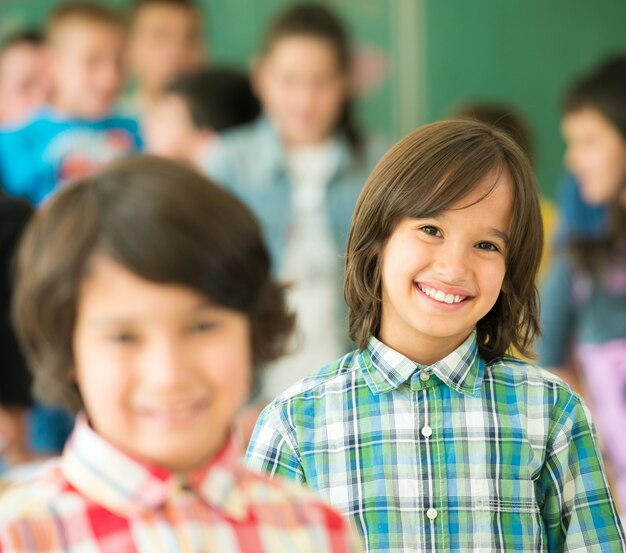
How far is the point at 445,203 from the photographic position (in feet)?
3.35

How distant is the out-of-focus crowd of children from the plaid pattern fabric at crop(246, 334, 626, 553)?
0.16m

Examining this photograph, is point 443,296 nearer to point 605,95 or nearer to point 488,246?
point 488,246

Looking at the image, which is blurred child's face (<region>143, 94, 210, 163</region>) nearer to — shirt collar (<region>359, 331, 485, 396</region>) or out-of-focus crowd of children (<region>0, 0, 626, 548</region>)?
out-of-focus crowd of children (<region>0, 0, 626, 548</region>)

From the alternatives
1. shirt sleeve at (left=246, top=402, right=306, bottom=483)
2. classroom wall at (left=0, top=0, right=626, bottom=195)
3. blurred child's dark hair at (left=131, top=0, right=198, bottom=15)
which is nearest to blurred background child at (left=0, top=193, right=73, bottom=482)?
shirt sleeve at (left=246, top=402, right=306, bottom=483)

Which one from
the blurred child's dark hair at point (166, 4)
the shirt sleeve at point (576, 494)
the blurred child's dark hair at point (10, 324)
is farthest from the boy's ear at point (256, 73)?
the shirt sleeve at point (576, 494)

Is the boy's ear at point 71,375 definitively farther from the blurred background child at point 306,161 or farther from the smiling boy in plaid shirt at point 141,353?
the blurred background child at point 306,161

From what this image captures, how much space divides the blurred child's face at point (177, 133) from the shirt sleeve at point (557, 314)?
1.11 meters

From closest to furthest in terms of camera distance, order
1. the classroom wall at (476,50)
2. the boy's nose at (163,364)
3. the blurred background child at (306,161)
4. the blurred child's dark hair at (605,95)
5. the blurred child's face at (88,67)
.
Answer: the boy's nose at (163,364)
the blurred child's dark hair at (605,95)
the blurred background child at (306,161)
the blurred child's face at (88,67)
the classroom wall at (476,50)

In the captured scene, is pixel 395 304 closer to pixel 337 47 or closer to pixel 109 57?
pixel 337 47

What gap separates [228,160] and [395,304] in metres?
1.53

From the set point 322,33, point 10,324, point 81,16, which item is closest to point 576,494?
point 10,324

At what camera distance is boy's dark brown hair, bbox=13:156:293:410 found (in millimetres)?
798

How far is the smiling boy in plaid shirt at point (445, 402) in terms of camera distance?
1.04m

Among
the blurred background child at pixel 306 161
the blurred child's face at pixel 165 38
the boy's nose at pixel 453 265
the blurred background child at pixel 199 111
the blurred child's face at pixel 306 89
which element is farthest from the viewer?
the blurred child's face at pixel 165 38
